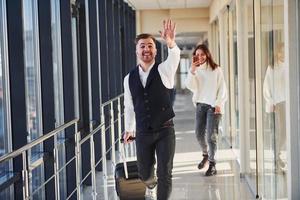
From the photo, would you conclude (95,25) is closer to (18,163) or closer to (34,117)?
(34,117)

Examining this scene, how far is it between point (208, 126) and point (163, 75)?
2.11 m

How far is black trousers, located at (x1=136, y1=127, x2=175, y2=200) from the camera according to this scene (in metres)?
3.56

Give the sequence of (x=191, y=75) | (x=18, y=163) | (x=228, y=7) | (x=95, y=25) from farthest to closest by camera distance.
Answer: (x=228, y=7) → (x=95, y=25) → (x=191, y=75) → (x=18, y=163)

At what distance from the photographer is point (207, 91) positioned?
18.5 feet

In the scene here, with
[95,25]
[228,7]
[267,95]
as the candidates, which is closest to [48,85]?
[267,95]

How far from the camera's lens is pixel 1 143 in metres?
3.33

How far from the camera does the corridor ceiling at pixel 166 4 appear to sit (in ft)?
34.6

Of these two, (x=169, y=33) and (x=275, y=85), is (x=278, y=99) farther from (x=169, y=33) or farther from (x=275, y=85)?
(x=169, y=33)

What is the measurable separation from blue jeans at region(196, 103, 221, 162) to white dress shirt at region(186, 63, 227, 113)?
86 millimetres

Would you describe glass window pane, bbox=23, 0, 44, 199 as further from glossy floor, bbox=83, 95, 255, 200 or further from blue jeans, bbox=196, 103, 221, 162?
blue jeans, bbox=196, 103, 221, 162

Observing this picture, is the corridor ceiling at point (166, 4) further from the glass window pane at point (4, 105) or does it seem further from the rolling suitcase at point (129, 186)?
the glass window pane at point (4, 105)

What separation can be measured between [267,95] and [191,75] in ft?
4.90

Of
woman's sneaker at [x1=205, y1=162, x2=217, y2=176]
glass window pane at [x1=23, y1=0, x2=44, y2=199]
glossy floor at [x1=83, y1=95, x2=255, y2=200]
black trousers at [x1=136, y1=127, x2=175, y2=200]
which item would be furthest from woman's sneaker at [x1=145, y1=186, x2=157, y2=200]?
woman's sneaker at [x1=205, y1=162, x2=217, y2=176]

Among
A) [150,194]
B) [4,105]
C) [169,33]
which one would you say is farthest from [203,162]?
[4,105]
